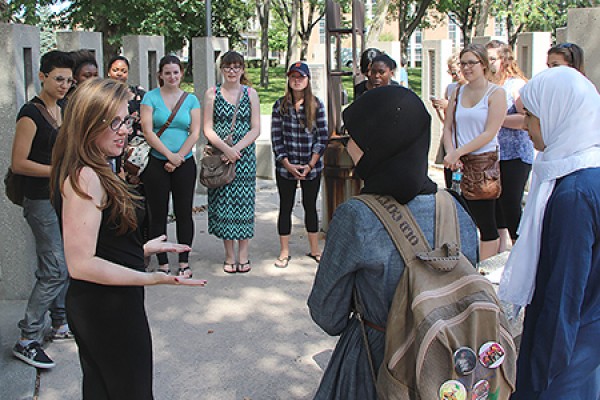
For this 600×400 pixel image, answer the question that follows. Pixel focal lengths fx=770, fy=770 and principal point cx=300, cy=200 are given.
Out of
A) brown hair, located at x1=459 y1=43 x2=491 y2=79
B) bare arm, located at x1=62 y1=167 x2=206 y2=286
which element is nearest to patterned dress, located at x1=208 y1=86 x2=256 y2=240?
brown hair, located at x1=459 y1=43 x2=491 y2=79

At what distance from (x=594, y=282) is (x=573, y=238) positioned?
0.64ft

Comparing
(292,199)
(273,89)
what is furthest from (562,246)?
(273,89)

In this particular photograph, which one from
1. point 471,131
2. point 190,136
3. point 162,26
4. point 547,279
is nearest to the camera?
point 547,279

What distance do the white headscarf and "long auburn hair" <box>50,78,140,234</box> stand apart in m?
1.51

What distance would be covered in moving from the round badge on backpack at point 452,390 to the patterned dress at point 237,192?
4617 millimetres

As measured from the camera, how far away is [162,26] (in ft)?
82.7

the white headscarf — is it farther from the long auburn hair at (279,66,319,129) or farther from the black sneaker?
the long auburn hair at (279,66,319,129)

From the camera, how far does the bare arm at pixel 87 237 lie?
278 centimetres

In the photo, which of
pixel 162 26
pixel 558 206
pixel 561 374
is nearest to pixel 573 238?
pixel 558 206

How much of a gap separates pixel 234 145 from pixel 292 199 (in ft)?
2.67

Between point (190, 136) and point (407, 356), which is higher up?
point (190, 136)

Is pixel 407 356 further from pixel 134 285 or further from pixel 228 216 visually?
pixel 228 216

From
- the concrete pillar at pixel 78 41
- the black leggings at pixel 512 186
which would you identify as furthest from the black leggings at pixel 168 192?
the black leggings at pixel 512 186

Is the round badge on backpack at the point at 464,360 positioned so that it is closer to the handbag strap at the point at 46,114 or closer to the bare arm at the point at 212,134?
the handbag strap at the point at 46,114
